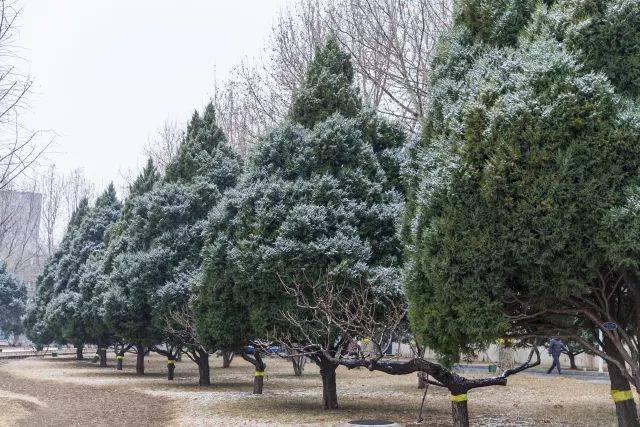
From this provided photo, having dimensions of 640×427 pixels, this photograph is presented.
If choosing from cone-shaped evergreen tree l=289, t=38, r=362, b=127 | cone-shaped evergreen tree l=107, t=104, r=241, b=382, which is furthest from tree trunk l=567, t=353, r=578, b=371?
cone-shaped evergreen tree l=289, t=38, r=362, b=127

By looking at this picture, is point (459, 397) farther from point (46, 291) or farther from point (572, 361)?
point (46, 291)

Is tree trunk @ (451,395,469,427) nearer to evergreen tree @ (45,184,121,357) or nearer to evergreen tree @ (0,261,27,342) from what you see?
evergreen tree @ (45,184,121,357)

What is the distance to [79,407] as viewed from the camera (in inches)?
629

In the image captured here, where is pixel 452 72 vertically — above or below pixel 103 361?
above

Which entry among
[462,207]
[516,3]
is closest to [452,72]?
[516,3]

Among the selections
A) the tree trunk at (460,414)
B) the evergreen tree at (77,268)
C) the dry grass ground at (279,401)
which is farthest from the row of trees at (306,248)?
the evergreen tree at (77,268)

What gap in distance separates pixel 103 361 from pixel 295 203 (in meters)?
23.8

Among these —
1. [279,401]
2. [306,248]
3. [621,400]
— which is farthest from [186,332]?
[621,400]

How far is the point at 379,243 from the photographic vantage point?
1309 centimetres

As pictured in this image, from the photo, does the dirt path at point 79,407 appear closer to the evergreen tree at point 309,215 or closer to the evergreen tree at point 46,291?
the evergreen tree at point 309,215

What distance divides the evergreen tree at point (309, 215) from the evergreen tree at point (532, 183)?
4.06 meters

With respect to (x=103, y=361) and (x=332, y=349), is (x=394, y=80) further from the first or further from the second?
(x=103, y=361)

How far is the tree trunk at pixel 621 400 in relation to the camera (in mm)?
8438

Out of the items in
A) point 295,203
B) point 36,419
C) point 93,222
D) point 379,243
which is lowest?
point 36,419
